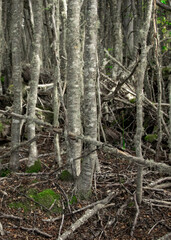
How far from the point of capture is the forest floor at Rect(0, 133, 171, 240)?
340 centimetres

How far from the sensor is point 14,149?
14.7 feet

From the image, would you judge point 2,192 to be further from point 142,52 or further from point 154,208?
point 142,52

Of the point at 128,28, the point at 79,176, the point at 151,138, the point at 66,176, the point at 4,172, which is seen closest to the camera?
the point at 79,176

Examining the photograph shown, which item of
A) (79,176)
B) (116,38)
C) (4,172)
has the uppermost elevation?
(116,38)

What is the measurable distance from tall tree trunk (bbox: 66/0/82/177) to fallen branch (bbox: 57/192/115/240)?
0.62 m

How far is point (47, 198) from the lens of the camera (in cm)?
382

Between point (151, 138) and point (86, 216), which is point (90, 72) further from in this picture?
point (151, 138)

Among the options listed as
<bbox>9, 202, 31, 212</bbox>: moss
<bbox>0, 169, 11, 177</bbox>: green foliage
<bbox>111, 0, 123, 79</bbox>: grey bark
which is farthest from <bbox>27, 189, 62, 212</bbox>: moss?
<bbox>111, 0, 123, 79</bbox>: grey bark

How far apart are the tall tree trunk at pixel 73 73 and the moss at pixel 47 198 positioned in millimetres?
476

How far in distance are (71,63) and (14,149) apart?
1713mm

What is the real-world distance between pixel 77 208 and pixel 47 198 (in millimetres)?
447

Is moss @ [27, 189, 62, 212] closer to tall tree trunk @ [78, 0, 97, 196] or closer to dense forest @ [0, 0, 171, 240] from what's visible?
dense forest @ [0, 0, 171, 240]

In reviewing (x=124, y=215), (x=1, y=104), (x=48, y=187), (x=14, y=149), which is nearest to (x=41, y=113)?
(x=1, y=104)

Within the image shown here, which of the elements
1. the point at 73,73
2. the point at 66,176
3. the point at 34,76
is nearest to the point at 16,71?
the point at 34,76
